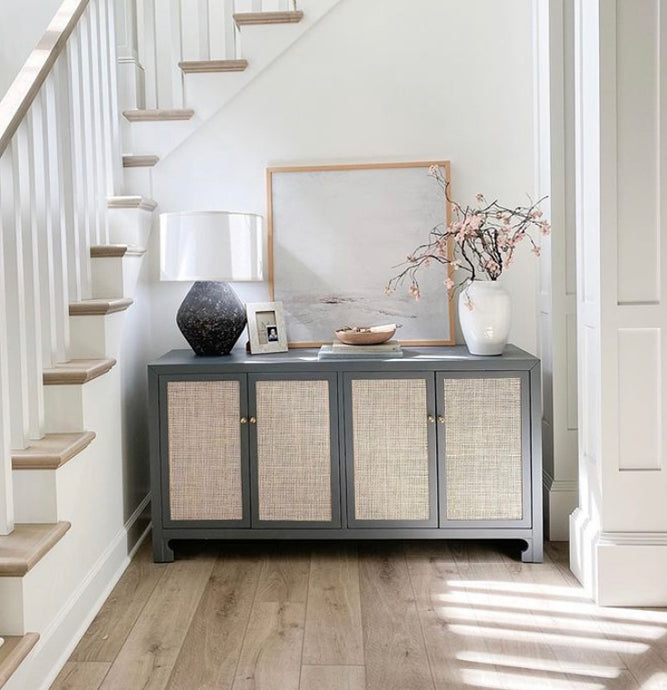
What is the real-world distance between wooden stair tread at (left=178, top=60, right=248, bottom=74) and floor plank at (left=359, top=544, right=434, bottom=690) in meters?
2.04

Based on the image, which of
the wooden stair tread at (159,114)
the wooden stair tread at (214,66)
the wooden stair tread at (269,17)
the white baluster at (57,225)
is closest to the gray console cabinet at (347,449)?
the white baluster at (57,225)

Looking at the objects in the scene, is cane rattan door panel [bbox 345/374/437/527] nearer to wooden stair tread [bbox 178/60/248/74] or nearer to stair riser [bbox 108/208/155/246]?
stair riser [bbox 108/208/155/246]

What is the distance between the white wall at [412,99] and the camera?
128 inches

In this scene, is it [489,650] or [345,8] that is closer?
[489,650]

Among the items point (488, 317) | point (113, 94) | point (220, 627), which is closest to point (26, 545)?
point (220, 627)

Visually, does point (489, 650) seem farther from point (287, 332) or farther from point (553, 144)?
point (553, 144)

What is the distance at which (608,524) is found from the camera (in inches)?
97.3

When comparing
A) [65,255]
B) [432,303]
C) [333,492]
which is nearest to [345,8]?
[432,303]

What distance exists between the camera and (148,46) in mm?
3375

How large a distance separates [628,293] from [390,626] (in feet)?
4.12

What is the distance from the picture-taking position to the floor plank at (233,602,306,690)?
2031 millimetres

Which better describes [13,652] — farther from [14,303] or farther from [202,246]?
[202,246]

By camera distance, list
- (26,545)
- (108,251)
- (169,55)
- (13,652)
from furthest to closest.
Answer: (169,55), (108,251), (26,545), (13,652)

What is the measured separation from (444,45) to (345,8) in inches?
17.4
